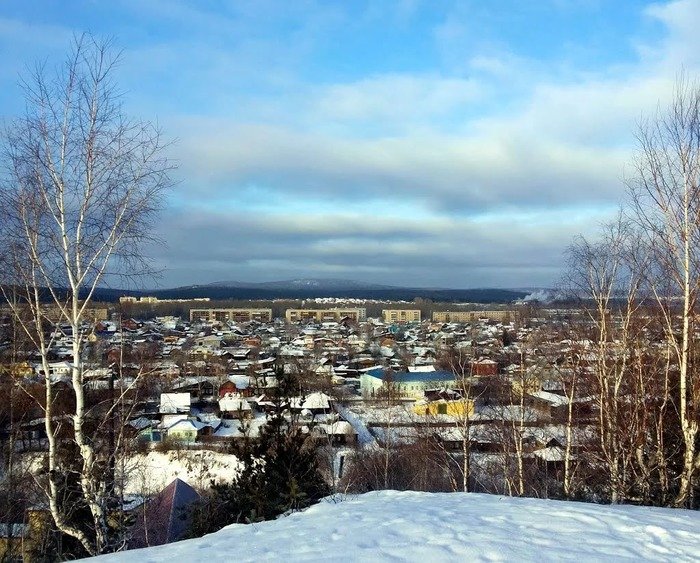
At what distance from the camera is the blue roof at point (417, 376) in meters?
35.4

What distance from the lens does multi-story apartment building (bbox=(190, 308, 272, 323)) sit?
98875 millimetres

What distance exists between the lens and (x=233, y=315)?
105 m

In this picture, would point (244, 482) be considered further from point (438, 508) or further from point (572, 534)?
point (572, 534)

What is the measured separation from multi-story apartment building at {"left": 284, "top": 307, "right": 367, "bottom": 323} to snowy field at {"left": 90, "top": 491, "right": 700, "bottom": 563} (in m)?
93.3

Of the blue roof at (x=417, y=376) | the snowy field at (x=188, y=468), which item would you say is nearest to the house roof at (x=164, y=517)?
the snowy field at (x=188, y=468)

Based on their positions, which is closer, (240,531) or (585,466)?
(240,531)

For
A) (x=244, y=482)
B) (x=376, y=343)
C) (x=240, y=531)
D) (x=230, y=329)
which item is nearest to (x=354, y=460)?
(x=244, y=482)

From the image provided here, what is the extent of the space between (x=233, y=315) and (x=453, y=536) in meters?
103

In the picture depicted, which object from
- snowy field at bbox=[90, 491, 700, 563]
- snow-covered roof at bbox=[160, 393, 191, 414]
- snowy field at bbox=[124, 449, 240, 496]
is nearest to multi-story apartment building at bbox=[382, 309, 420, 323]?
snow-covered roof at bbox=[160, 393, 191, 414]

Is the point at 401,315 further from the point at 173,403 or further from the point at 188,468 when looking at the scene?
the point at 188,468

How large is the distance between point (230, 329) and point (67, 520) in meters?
71.8

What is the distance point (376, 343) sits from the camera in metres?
64.8

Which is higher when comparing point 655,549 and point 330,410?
point 655,549

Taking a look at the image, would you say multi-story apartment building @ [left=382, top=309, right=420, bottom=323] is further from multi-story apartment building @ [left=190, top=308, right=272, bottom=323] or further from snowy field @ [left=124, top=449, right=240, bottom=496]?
snowy field @ [left=124, top=449, right=240, bottom=496]
